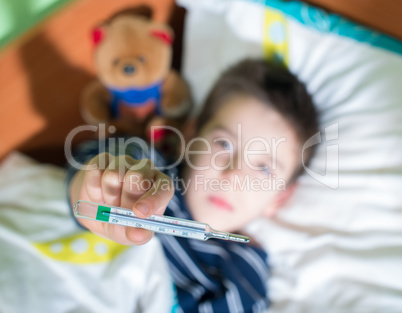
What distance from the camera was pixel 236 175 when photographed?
777 millimetres

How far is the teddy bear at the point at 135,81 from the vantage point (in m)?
0.83

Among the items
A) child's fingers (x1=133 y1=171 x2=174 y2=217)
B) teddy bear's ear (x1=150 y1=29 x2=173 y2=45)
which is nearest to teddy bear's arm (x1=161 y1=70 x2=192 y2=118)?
teddy bear's ear (x1=150 y1=29 x2=173 y2=45)

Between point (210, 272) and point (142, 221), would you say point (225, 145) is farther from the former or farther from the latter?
point (142, 221)

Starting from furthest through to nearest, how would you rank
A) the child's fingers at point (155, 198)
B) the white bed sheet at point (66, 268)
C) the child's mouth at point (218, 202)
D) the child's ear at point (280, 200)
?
the child's ear at point (280, 200) → the child's mouth at point (218, 202) → the white bed sheet at point (66, 268) → the child's fingers at point (155, 198)

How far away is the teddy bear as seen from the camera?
83 centimetres

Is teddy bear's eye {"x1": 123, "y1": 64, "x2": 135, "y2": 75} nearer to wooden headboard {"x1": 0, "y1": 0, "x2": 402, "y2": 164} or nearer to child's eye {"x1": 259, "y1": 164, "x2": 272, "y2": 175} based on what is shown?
wooden headboard {"x1": 0, "y1": 0, "x2": 402, "y2": 164}

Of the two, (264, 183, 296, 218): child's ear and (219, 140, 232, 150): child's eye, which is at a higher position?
(219, 140, 232, 150): child's eye

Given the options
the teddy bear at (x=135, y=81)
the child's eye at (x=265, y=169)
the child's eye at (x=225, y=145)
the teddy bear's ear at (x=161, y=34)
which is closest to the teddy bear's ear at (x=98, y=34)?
the teddy bear at (x=135, y=81)

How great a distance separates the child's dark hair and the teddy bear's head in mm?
149

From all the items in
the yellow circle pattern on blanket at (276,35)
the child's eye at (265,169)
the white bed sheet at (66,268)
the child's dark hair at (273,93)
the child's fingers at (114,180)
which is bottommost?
the white bed sheet at (66,268)

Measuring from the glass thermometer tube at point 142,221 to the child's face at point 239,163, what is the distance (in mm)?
301

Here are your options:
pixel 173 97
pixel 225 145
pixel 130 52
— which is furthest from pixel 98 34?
pixel 225 145

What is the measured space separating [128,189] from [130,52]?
1.51 ft

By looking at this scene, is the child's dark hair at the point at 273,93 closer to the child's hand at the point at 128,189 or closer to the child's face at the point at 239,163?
the child's face at the point at 239,163
